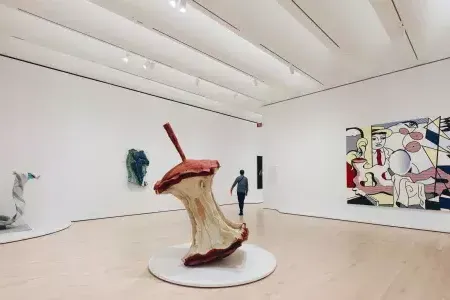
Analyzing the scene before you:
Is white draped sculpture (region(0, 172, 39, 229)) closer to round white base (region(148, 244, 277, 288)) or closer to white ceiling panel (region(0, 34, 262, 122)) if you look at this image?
white ceiling panel (region(0, 34, 262, 122))

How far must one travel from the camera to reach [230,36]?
536 cm

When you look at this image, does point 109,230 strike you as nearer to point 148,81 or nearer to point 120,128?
point 120,128

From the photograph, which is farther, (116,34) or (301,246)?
(116,34)

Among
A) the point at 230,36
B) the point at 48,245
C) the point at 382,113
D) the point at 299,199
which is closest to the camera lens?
the point at 48,245

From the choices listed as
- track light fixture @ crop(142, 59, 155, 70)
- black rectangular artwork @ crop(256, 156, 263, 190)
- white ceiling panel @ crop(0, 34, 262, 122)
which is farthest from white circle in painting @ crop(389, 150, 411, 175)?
black rectangular artwork @ crop(256, 156, 263, 190)

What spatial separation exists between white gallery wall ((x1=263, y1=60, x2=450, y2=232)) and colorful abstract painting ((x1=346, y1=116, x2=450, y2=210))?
176mm

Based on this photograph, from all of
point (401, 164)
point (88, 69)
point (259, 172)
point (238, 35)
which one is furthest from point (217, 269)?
point (259, 172)

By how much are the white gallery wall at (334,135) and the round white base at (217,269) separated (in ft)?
13.5

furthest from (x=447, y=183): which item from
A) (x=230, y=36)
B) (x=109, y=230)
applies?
(x=109, y=230)

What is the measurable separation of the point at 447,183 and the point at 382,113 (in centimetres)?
200

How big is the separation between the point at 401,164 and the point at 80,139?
7.62 meters

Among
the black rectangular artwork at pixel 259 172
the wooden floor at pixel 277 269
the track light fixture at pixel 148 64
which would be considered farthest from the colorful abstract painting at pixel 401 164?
the black rectangular artwork at pixel 259 172

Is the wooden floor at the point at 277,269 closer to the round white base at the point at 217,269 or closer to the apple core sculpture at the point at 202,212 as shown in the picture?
the round white base at the point at 217,269

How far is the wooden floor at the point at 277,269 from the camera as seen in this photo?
2844 mm
